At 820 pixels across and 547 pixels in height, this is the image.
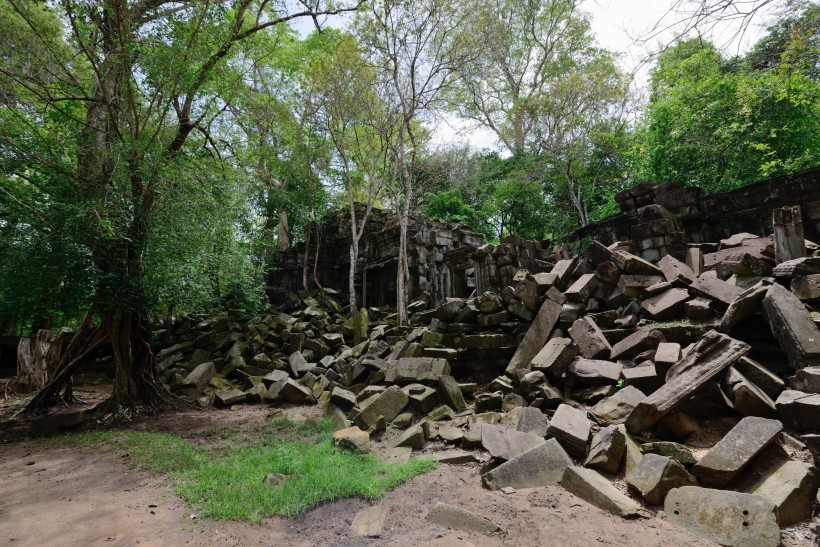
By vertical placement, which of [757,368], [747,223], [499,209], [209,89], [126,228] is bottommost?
[757,368]

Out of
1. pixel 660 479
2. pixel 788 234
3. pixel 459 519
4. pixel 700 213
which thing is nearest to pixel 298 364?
pixel 459 519

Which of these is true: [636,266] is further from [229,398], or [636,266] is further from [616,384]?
[229,398]

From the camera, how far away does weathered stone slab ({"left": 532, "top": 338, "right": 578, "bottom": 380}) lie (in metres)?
5.17

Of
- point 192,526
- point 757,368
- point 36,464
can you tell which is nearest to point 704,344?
point 757,368

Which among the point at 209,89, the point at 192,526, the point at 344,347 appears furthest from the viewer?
the point at 344,347

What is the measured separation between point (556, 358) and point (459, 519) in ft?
9.58

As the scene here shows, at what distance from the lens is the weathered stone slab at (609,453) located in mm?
3311

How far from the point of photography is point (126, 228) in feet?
→ 21.5

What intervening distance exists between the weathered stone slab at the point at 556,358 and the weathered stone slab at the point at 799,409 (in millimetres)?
2178

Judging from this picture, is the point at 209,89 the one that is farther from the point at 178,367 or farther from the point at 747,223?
the point at 747,223

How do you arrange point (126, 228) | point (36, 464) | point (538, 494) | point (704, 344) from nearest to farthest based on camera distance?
1. point (538, 494)
2. point (704, 344)
3. point (36, 464)
4. point (126, 228)

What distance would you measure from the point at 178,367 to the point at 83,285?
429 cm

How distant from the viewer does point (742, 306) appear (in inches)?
174

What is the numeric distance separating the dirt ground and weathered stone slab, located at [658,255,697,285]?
Result: 398 centimetres
